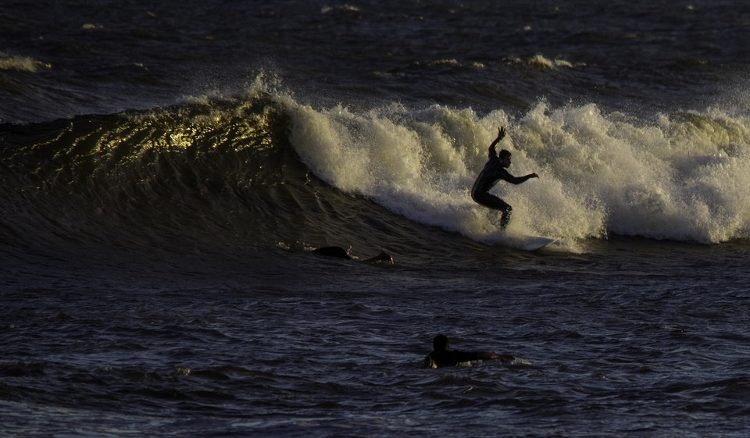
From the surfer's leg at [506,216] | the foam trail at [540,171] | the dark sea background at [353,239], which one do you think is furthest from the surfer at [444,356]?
the foam trail at [540,171]

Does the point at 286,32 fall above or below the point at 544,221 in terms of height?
above

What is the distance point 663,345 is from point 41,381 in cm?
550

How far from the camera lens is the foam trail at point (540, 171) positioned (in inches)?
784

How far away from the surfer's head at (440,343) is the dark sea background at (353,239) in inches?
8.3

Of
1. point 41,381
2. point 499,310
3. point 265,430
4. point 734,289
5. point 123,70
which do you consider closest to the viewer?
point 265,430

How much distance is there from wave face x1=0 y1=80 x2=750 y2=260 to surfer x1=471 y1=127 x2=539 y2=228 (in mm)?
529

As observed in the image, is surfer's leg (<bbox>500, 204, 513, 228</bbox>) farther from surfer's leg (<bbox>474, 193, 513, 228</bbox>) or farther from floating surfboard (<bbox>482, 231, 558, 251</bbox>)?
floating surfboard (<bbox>482, 231, 558, 251</bbox>)

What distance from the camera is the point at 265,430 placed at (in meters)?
9.51

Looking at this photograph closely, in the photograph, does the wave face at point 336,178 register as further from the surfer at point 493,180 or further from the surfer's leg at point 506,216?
the surfer at point 493,180

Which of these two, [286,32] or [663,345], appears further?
[286,32]

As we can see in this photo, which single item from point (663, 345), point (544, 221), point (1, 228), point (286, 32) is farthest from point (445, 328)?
point (286, 32)

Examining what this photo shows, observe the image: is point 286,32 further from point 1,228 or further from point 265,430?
point 265,430

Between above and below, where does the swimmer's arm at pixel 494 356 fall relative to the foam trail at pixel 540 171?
below

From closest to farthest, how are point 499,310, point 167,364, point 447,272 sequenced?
1. point 167,364
2. point 499,310
3. point 447,272
